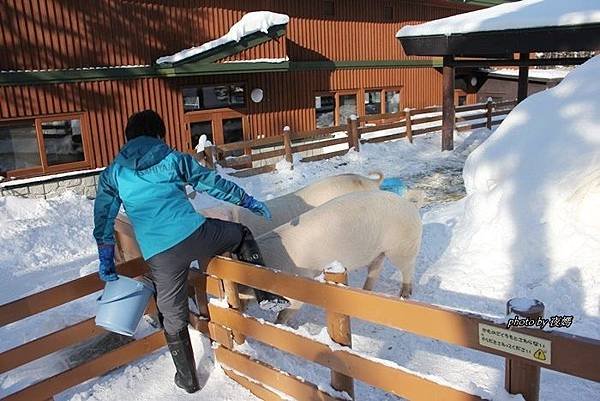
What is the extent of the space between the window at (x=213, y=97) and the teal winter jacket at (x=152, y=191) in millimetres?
10928

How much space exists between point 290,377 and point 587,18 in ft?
37.2

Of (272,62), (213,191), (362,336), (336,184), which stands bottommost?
(362,336)

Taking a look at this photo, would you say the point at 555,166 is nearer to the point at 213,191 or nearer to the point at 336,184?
the point at 336,184

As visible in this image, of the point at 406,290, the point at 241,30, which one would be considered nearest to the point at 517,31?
the point at 241,30

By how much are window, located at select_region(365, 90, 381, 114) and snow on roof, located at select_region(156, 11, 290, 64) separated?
6358 millimetres

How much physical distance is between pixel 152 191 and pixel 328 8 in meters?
15.2

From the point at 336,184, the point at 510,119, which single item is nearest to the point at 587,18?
the point at 510,119

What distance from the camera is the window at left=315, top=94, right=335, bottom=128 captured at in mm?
17266

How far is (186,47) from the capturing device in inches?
529

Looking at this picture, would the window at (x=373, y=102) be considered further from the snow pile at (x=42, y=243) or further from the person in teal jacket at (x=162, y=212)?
the person in teal jacket at (x=162, y=212)

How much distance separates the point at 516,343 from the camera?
2.11 m

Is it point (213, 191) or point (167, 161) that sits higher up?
point (167, 161)

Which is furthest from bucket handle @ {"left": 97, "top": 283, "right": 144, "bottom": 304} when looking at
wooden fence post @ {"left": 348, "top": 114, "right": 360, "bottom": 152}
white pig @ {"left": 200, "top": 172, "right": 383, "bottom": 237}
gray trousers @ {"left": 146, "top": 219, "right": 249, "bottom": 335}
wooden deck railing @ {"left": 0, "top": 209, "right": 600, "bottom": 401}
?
wooden fence post @ {"left": 348, "top": 114, "right": 360, "bottom": 152}

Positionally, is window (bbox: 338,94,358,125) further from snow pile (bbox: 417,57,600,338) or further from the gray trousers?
the gray trousers
